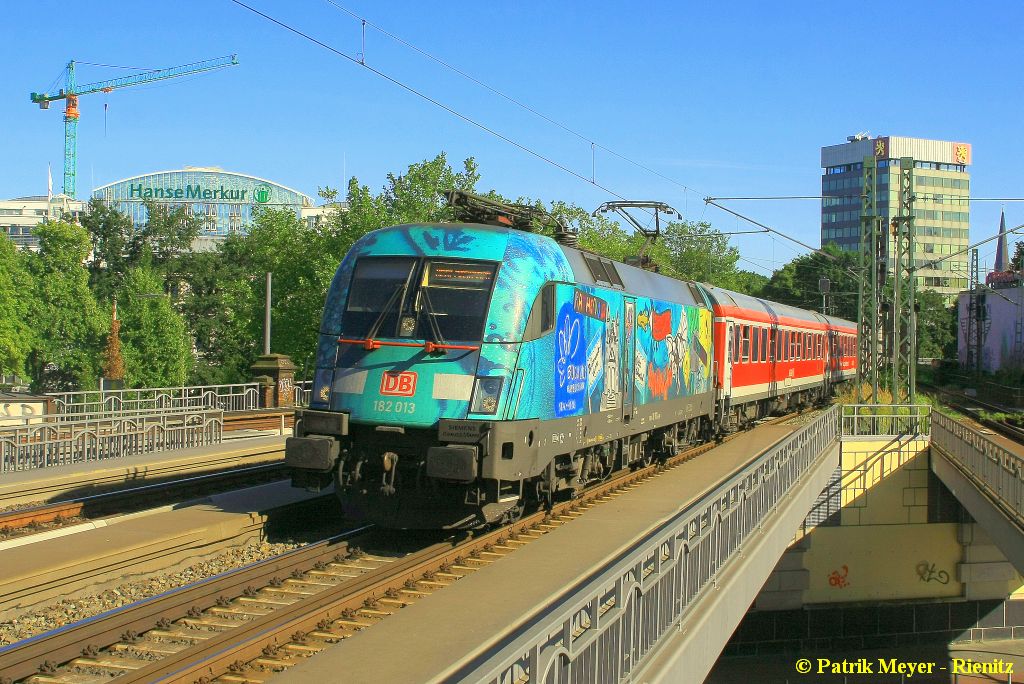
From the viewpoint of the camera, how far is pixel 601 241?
62.3 metres

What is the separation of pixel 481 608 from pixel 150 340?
53.4 m

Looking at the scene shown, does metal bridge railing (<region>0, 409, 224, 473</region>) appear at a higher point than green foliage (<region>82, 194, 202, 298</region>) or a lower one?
lower

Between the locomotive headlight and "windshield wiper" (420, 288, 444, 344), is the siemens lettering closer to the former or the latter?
"windshield wiper" (420, 288, 444, 344)

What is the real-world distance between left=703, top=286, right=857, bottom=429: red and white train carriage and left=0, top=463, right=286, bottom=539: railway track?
1044cm

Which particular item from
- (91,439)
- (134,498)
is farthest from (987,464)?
(91,439)

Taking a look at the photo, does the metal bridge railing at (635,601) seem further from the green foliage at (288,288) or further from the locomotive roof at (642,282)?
the green foliage at (288,288)

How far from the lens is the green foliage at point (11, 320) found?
47031 mm

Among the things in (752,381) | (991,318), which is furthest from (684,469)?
(991,318)

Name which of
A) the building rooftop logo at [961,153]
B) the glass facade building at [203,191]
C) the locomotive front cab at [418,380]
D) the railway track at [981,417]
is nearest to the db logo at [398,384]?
the locomotive front cab at [418,380]

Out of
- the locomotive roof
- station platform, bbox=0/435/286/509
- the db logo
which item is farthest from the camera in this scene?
station platform, bbox=0/435/286/509

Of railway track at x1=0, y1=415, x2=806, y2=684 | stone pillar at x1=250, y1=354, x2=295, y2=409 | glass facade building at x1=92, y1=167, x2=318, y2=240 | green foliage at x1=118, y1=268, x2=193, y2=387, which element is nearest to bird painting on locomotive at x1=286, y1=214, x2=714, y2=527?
railway track at x1=0, y1=415, x2=806, y2=684

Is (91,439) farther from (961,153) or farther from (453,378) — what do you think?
(961,153)

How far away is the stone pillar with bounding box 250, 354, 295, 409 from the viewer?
103 feet

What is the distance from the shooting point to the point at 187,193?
135m
